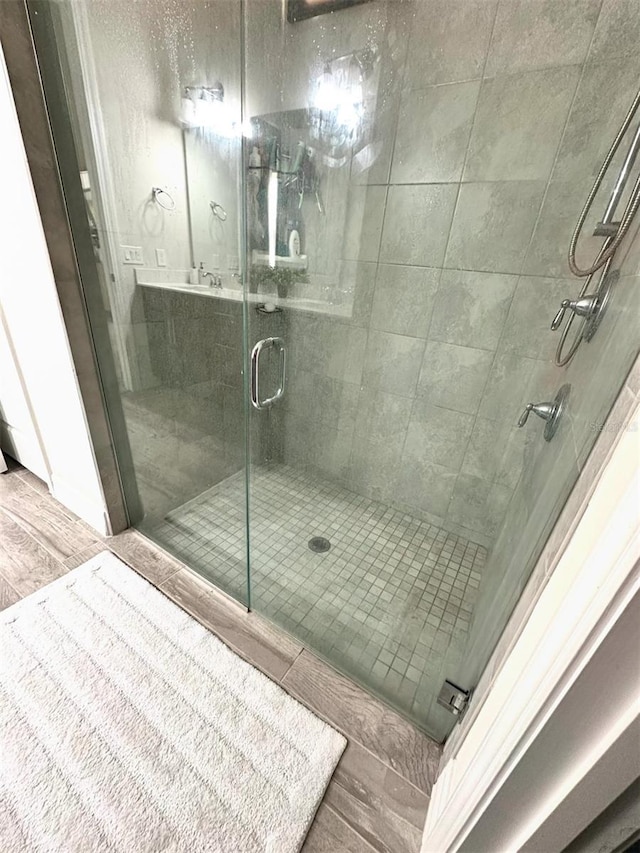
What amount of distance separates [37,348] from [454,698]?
1.93 meters

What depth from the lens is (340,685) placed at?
112 cm

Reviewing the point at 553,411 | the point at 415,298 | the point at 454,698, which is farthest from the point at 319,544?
the point at 415,298

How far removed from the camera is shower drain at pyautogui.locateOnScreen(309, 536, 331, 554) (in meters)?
1.59

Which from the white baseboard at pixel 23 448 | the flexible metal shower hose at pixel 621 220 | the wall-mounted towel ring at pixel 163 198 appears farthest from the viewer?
the white baseboard at pixel 23 448

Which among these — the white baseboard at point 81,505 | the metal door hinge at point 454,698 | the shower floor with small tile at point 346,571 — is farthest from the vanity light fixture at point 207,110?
the metal door hinge at point 454,698

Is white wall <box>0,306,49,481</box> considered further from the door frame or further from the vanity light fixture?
the door frame

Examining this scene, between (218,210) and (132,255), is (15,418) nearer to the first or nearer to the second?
(132,255)

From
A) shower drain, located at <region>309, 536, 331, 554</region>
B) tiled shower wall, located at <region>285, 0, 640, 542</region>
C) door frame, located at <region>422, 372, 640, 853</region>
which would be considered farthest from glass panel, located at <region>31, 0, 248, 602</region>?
door frame, located at <region>422, 372, 640, 853</region>

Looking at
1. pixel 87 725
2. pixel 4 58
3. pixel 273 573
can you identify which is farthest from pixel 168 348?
pixel 87 725

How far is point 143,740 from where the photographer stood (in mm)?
937

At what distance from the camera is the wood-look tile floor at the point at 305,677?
840mm

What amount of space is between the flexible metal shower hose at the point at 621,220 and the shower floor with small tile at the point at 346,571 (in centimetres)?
127

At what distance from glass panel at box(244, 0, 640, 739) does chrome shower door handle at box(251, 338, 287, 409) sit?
0.05 m

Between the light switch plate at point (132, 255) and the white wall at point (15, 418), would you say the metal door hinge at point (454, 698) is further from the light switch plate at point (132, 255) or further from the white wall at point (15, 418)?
the white wall at point (15, 418)
